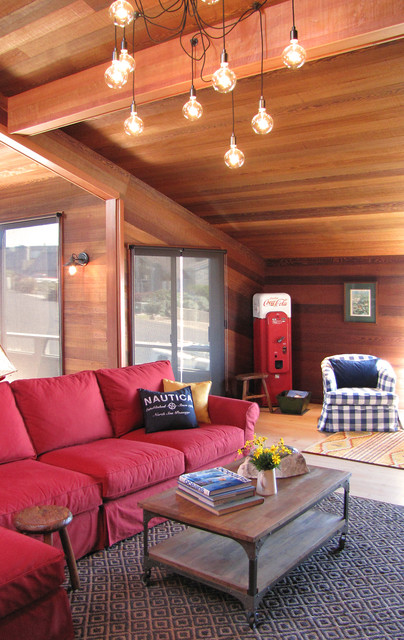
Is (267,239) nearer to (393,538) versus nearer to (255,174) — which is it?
(255,174)

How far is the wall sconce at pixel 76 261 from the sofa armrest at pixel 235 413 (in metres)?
2.44

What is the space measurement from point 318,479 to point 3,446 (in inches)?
70.7

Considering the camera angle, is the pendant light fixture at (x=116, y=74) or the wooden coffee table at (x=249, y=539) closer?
the pendant light fixture at (x=116, y=74)

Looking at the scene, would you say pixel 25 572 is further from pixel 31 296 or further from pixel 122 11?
pixel 31 296

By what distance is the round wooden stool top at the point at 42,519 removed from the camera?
7.89 feet

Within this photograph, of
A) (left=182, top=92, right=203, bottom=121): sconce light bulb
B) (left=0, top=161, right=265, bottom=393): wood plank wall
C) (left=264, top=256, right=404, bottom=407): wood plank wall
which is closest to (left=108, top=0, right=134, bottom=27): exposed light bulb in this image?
(left=182, top=92, right=203, bottom=121): sconce light bulb

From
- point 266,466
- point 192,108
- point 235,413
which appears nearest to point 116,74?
point 192,108

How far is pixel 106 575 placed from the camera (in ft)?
9.36

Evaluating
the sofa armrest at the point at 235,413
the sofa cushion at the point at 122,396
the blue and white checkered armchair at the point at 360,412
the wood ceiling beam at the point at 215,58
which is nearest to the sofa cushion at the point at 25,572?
the sofa cushion at the point at 122,396

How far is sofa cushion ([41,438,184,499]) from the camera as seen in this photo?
311 cm

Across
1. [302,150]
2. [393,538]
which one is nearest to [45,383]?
[393,538]

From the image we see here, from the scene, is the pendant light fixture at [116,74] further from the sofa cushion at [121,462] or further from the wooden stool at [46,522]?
the sofa cushion at [121,462]

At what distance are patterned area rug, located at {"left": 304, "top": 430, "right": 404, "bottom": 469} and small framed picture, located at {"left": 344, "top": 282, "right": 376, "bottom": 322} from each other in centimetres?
174

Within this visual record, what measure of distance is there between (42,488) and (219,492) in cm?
91
